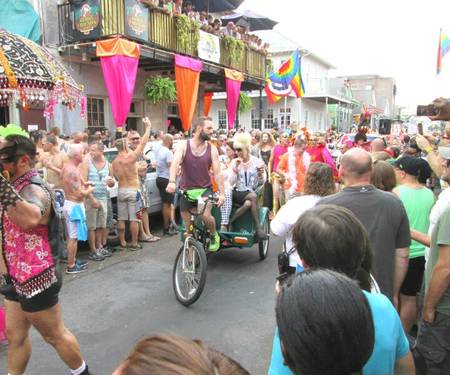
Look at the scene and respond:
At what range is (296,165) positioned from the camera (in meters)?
8.04

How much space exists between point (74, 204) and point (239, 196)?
7.76ft

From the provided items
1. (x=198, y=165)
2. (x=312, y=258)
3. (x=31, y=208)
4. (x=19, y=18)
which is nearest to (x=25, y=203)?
(x=31, y=208)

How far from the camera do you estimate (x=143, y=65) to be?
14.3 m

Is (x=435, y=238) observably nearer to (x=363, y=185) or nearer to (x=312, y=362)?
(x=363, y=185)

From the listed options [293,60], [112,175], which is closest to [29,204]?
[112,175]

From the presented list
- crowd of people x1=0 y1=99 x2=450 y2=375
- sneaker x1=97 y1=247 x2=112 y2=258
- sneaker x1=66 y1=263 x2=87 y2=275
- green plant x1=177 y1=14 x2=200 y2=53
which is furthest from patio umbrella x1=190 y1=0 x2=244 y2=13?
sneaker x1=66 y1=263 x2=87 y2=275

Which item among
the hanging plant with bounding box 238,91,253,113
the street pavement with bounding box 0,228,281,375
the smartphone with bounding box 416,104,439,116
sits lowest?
the street pavement with bounding box 0,228,281,375

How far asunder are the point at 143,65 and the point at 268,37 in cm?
2203

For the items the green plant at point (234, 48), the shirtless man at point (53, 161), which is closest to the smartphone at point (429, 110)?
the shirtless man at point (53, 161)

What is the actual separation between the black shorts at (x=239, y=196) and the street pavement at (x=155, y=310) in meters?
0.95

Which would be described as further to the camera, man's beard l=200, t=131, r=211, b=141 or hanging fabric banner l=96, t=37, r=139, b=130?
hanging fabric banner l=96, t=37, r=139, b=130

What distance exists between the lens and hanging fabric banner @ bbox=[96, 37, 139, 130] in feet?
34.0

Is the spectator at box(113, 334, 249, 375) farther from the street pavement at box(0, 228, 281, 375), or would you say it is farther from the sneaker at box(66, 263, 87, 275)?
the sneaker at box(66, 263, 87, 275)

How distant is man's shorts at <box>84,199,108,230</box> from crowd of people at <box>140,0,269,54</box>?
303 inches
